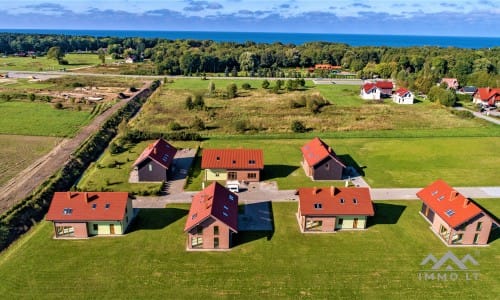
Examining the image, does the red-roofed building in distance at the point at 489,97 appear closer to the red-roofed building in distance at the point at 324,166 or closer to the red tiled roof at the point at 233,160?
the red-roofed building in distance at the point at 324,166

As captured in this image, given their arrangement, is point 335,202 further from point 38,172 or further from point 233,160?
point 38,172

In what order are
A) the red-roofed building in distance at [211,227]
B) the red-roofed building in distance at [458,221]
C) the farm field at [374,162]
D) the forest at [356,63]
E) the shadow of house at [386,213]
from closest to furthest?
the red-roofed building in distance at [211,227] → the red-roofed building in distance at [458,221] → the shadow of house at [386,213] → the farm field at [374,162] → the forest at [356,63]

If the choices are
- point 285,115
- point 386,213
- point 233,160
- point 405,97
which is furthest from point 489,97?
point 233,160

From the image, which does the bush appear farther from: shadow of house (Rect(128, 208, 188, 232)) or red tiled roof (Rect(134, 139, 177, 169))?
shadow of house (Rect(128, 208, 188, 232))

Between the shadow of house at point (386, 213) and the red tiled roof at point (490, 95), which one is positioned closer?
the shadow of house at point (386, 213)

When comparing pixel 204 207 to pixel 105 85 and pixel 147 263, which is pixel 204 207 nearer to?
pixel 147 263

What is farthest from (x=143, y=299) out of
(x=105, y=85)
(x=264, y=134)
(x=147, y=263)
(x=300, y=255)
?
(x=105, y=85)

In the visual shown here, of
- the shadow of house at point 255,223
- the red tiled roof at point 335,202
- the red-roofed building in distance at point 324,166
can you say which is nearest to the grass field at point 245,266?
the shadow of house at point 255,223

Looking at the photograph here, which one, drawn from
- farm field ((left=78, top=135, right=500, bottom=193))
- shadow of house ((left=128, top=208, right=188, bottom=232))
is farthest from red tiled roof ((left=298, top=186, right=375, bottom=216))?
shadow of house ((left=128, top=208, right=188, bottom=232))
